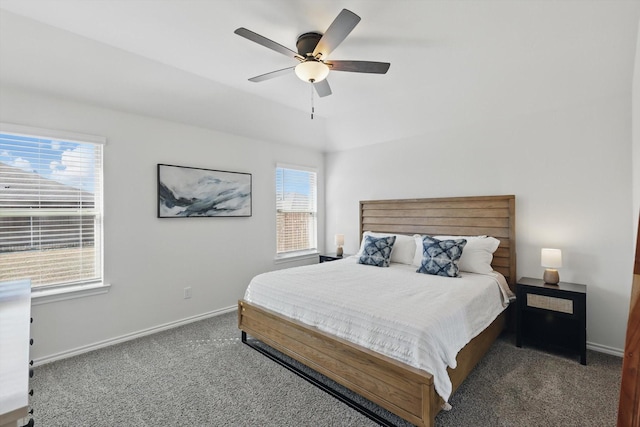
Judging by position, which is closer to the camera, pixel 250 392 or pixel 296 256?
pixel 250 392

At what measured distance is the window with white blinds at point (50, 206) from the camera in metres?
2.60

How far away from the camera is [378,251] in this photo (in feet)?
12.1

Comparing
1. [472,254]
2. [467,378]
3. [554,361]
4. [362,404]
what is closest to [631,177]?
[472,254]

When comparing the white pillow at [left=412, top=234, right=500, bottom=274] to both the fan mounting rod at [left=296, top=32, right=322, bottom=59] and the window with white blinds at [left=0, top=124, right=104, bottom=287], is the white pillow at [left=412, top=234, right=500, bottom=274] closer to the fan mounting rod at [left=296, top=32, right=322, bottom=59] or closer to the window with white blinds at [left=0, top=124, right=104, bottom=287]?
the fan mounting rod at [left=296, top=32, right=322, bottom=59]

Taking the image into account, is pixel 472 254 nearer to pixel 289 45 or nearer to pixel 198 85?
pixel 289 45

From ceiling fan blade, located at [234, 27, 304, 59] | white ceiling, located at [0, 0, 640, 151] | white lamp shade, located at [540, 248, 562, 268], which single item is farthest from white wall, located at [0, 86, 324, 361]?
white lamp shade, located at [540, 248, 562, 268]

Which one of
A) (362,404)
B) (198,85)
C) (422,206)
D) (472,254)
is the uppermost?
(198,85)

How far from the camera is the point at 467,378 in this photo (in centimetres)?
244

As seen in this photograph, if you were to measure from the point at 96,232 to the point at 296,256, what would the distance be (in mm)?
2676

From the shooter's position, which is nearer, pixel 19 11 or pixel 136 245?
pixel 19 11

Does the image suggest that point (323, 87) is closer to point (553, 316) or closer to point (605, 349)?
point (553, 316)

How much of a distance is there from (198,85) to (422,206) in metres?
3.06

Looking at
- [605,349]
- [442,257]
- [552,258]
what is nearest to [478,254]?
[442,257]

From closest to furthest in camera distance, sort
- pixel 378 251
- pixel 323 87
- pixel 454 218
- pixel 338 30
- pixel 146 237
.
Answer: pixel 338 30 < pixel 323 87 < pixel 146 237 < pixel 378 251 < pixel 454 218
